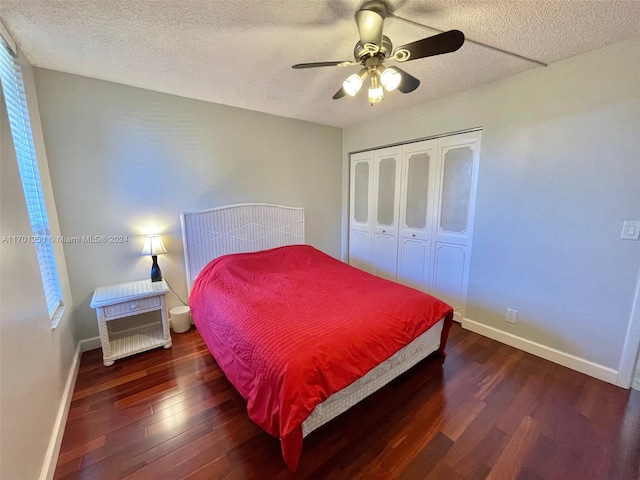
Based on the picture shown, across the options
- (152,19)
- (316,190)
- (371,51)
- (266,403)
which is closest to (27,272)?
(266,403)

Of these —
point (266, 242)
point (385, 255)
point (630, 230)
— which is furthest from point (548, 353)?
point (266, 242)

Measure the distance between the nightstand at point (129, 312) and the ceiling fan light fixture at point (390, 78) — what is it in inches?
92.8

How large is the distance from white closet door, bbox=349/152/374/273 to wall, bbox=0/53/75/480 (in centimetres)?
323

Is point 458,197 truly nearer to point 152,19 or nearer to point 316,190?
point 316,190

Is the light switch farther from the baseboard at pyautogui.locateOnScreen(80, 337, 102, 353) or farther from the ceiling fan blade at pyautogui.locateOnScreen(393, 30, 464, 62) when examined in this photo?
the baseboard at pyautogui.locateOnScreen(80, 337, 102, 353)

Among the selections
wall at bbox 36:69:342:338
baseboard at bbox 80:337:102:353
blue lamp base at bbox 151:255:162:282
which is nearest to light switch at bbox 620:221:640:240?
wall at bbox 36:69:342:338

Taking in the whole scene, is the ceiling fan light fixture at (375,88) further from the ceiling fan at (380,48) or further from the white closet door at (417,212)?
Result: the white closet door at (417,212)

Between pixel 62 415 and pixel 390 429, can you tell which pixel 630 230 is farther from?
pixel 62 415

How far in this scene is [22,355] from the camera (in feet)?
3.73

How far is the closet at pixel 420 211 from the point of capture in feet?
8.73

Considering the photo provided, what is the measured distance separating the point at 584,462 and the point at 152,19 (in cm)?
338

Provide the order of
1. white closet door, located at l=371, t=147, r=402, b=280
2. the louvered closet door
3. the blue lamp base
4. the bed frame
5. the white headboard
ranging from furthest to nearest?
white closet door, located at l=371, t=147, r=402, b=280, the white headboard, the louvered closet door, the blue lamp base, the bed frame

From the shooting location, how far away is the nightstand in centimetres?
208

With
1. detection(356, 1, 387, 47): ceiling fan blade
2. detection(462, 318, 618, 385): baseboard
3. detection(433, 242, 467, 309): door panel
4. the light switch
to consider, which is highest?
detection(356, 1, 387, 47): ceiling fan blade
